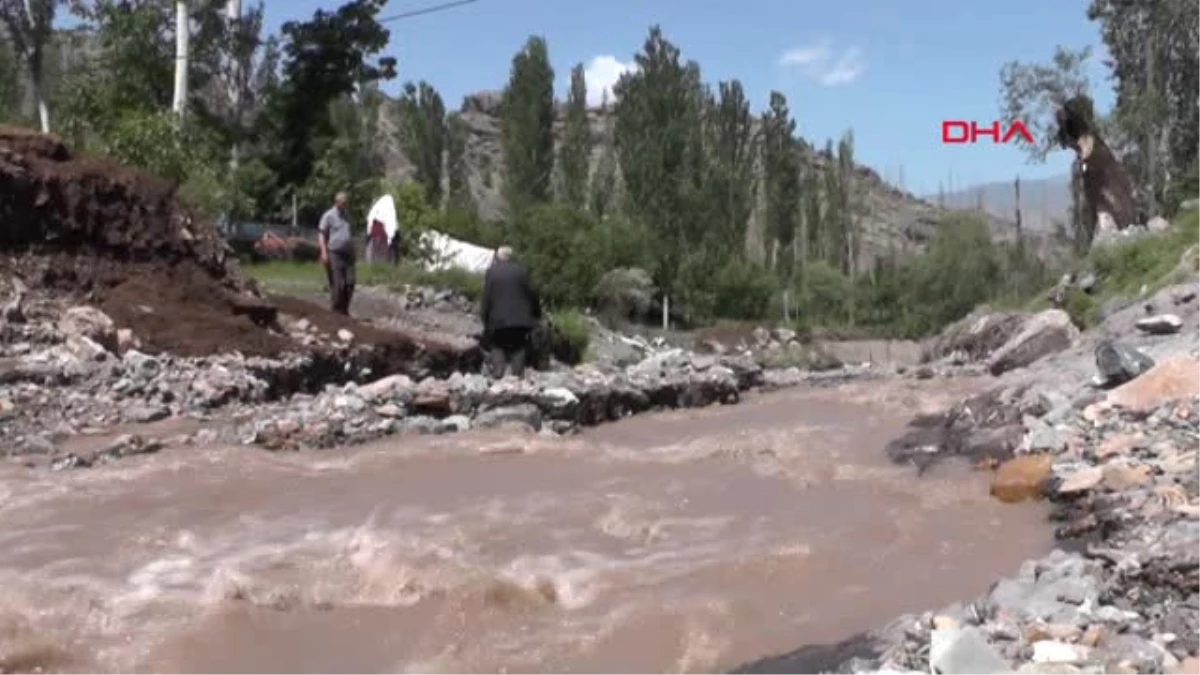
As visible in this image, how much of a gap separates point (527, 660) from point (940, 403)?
8.33 metres

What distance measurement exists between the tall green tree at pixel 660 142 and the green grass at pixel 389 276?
1466 centimetres

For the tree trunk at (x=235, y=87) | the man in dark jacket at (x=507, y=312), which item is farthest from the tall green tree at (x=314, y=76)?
the man in dark jacket at (x=507, y=312)

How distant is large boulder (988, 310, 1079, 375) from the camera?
14.8m

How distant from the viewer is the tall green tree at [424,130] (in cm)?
5044

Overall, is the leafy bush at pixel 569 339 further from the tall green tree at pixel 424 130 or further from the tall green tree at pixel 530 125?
the tall green tree at pixel 424 130

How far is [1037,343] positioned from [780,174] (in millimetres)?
36382

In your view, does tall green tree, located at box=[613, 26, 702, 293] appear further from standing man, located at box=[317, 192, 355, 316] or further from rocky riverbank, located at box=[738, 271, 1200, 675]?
rocky riverbank, located at box=[738, 271, 1200, 675]

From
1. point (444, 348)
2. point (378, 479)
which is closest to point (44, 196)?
point (444, 348)

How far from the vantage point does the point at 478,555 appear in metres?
6.99

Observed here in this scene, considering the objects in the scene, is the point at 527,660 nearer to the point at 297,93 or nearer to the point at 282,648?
the point at 282,648

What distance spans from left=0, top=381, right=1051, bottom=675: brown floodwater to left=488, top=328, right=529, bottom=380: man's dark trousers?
292 cm

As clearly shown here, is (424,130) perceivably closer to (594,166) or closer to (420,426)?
(594,166)

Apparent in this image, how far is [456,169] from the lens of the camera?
5153 centimetres

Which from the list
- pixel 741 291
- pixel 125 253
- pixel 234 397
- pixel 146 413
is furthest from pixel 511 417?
pixel 741 291
